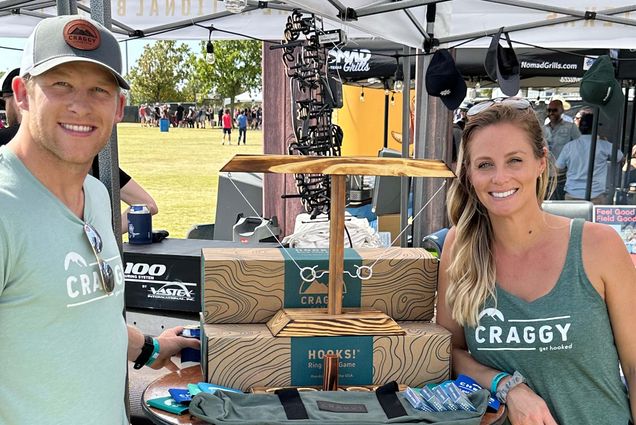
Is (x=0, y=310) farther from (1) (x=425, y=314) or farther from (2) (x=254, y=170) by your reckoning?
(1) (x=425, y=314)

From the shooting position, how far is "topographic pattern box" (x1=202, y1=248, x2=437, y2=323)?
154 centimetres

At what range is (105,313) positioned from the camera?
1188mm

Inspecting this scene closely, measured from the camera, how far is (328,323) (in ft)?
4.84

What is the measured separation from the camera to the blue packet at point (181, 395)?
141 cm

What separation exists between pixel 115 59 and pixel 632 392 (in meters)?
1.40

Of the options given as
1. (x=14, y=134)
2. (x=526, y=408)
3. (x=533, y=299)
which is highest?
(x=14, y=134)

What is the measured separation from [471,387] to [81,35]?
3.59 feet

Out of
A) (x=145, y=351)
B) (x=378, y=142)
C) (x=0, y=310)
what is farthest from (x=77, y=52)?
(x=378, y=142)

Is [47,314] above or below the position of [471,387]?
above

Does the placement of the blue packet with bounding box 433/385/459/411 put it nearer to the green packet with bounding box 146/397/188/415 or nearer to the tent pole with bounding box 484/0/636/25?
the green packet with bounding box 146/397/188/415

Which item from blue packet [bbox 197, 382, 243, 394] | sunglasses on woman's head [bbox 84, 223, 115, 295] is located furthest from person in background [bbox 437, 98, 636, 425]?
sunglasses on woman's head [bbox 84, 223, 115, 295]

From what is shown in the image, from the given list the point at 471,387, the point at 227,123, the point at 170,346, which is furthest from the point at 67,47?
the point at 227,123

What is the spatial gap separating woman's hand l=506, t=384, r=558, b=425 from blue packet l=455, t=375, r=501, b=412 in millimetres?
36

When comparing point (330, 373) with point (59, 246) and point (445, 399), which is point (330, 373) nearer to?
point (445, 399)
